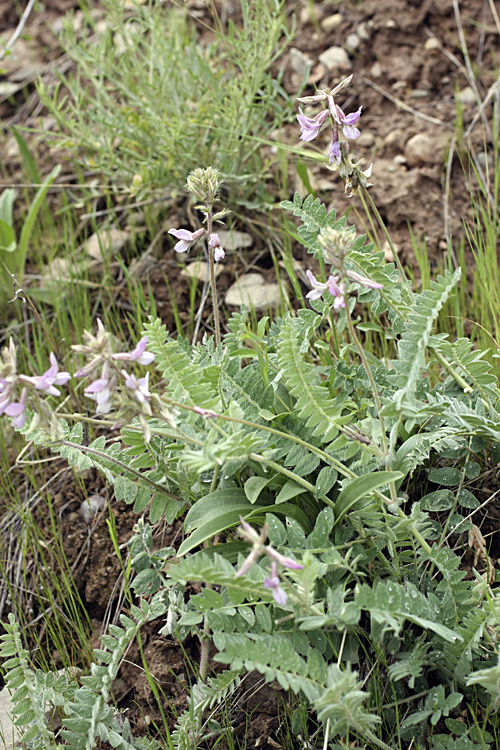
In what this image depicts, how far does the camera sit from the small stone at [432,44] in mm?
3363

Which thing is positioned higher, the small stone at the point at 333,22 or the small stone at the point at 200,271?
the small stone at the point at 333,22

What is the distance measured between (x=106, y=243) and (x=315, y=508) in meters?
1.93

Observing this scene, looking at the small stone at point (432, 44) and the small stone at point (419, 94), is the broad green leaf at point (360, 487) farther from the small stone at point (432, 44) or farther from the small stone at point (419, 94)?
the small stone at point (432, 44)

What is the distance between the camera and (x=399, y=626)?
120 centimetres

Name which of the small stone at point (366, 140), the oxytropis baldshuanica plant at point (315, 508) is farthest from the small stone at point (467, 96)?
the oxytropis baldshuanica plant at point (315, 508)

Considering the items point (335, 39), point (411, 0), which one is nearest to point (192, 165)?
point (335, 39)

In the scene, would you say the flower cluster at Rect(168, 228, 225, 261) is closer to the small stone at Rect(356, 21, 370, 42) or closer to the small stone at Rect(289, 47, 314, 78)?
the small stone at Rect(289, 47, 314, 78)

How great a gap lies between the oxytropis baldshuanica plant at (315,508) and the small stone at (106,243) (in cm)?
148

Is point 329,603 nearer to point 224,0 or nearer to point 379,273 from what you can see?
point 379,273

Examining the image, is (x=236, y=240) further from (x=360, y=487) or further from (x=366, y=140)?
(x=360, y=487)

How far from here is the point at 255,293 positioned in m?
2.71

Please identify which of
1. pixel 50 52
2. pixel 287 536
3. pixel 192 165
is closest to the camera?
pixel 287 536

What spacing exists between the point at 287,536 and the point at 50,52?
3.98m

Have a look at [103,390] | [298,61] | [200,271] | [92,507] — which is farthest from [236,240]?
[103,390]
